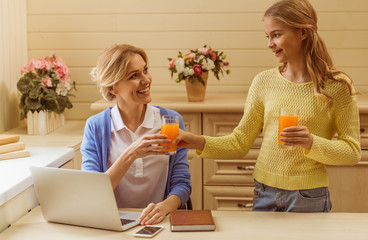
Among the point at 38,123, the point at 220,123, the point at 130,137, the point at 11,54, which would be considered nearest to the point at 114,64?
the point at 130,137

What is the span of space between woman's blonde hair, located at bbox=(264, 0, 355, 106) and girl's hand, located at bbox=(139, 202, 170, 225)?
72 cm

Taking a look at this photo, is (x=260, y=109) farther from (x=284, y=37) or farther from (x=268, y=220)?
(x=268, y=220)

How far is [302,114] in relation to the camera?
6.61 feet

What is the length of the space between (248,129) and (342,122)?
386 millimetres

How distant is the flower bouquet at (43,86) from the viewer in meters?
3.09

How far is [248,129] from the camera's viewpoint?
2189 mm

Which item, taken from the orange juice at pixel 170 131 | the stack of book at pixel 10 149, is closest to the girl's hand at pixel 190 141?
the orange juice at pixel 170 131

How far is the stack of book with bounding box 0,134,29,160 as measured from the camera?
7.36 feet

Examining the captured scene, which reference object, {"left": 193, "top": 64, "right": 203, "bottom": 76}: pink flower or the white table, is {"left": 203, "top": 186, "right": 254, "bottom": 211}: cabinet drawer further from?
the white table

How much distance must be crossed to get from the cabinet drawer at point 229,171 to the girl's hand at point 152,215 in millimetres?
1230

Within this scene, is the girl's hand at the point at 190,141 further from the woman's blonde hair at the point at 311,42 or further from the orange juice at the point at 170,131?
the woman's blonde hair at the point at 311,42

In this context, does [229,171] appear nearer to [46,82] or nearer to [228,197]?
[228,197]

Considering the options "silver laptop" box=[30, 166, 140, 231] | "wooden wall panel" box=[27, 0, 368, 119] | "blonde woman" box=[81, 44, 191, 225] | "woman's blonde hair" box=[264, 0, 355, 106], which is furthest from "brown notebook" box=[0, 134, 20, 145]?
"wooden wall panel" box=[27, 0, 368, 119]

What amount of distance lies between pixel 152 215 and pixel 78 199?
27 centimetres
